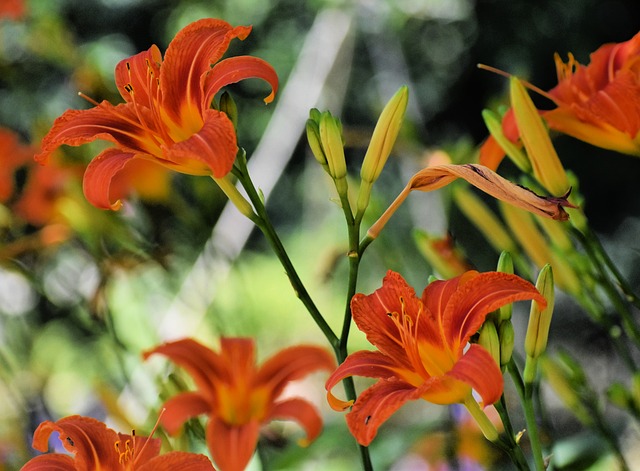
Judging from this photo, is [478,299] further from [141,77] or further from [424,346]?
[141,77]

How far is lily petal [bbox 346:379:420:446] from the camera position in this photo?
33 centimetres

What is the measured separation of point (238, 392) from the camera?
563 mm

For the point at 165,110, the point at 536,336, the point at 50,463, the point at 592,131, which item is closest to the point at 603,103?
the point at 592,131

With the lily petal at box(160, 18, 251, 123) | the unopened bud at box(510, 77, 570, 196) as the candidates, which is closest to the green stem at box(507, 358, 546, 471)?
the unopened bud at box(510, 77, 570, 196)

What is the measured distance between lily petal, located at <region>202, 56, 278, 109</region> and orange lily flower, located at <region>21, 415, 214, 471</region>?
0.17m

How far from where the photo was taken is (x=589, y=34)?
190cm

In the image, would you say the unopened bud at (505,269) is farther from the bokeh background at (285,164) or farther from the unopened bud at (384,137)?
the bokeh background at (285,164)

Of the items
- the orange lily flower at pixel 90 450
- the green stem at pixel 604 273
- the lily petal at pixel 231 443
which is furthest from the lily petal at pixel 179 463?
the green stem at pixel 604 273

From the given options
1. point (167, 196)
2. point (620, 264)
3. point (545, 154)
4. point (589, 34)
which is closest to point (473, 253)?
point (620, 264)

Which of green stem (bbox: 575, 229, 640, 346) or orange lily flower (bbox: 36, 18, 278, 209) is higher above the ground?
orange lily flower (bbox: 36, 18, 278, 209)

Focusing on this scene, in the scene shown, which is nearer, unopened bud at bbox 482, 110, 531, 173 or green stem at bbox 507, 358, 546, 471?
green stem at bbox 507, 358, 546, 471

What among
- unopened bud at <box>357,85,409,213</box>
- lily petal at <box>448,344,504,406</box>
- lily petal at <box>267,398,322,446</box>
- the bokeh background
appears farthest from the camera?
the bokeh background

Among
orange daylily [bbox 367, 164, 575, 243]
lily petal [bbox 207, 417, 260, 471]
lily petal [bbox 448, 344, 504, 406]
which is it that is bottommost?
lily petal [bbox 207, 417, 260, 471]

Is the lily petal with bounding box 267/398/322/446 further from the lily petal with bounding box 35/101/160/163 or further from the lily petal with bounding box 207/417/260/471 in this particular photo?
the lily petal with bounding box 35/101/160/163
